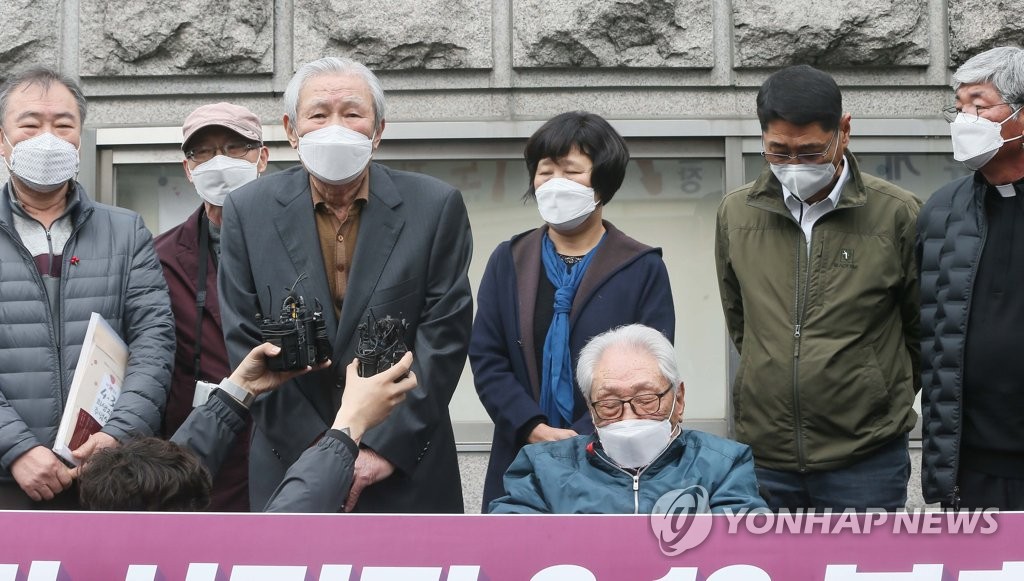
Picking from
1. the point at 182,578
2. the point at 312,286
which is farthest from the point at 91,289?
the point at 182,578

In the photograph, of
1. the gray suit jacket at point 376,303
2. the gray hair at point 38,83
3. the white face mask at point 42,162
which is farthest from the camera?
the gray hair at point 38,83

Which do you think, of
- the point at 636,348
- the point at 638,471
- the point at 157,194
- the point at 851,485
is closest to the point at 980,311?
the point at 851,485

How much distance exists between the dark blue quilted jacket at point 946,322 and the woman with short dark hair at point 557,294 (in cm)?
84

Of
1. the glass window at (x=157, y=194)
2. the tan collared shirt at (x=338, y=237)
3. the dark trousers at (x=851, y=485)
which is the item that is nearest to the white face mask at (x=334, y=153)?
the tan collared shirt at (x=338, y=237)

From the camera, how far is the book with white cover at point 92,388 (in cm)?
397

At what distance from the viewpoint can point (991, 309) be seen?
3.94 metres

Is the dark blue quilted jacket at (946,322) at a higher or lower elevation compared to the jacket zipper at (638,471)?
higher

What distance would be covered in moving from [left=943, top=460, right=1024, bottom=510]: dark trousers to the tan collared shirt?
190 cm

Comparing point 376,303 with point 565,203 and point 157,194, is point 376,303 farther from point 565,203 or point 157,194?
point 157,194

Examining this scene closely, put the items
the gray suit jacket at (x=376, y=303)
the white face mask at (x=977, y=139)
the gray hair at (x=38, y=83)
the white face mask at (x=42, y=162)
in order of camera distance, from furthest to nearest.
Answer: the gray hair at (x=38, y=83), the white face mask at (x=42, y=162), the white face mask at (x=977, y=139), the gray suit jacket at (x=376, y=303)

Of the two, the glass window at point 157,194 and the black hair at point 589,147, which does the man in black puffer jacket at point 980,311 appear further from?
the glass window at point 157,194

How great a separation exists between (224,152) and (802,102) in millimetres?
2107

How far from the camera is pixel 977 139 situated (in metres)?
4.03

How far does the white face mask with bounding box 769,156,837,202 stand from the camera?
4227 mm
